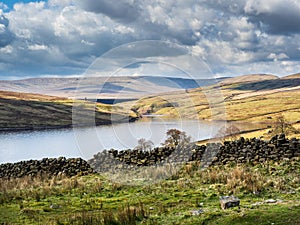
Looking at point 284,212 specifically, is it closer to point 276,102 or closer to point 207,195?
point 207,195

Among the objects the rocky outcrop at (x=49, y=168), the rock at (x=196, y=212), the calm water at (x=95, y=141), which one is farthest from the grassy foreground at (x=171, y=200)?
the calm water at (x=95, y=141)

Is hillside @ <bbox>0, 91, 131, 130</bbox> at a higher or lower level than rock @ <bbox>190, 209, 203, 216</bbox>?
higher

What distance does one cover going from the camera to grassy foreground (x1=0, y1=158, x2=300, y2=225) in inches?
352

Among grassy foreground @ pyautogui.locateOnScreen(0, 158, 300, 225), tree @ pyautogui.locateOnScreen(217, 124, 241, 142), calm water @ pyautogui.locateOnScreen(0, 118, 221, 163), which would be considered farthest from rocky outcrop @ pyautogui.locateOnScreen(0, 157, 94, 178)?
tree @ pyautogui.locateOnScreen(217, 124, 241, 142)

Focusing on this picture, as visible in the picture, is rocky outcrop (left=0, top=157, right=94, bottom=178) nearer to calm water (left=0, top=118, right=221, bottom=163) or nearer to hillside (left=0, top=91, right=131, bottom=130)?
calm water (left=0, top=118, right=221, bottom=163)

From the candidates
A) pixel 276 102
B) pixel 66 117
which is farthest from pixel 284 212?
pixel 276 102

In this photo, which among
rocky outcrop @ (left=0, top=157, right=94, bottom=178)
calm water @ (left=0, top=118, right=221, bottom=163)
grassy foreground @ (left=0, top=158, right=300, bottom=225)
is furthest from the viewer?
calm water @ (left=0, top=118, right=221, bottom=163)

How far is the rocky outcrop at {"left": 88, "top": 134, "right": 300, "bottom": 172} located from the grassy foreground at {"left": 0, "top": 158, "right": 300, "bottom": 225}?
1.16 meters

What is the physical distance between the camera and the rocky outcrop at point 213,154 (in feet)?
60.2

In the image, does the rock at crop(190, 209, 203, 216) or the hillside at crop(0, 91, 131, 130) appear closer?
the rock at crop(190, 209, 203, 216)

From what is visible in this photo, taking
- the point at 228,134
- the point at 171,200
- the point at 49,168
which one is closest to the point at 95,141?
the point at 49,168

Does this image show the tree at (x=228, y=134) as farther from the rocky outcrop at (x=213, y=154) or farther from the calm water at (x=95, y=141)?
the rocky outcrop at (x=213, y=154)

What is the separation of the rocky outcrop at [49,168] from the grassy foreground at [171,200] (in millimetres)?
3636

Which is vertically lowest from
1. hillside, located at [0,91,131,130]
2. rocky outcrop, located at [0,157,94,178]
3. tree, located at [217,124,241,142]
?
tree, located at [217,124,241,142]
